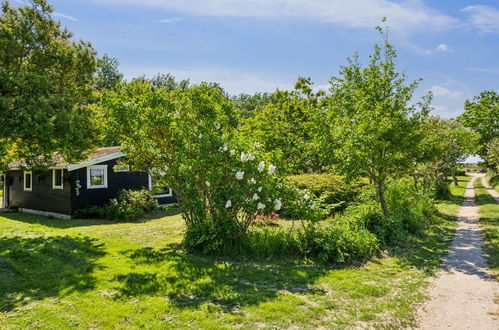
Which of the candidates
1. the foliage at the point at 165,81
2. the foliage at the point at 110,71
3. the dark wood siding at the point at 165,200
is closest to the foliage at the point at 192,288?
the dark wood siding at the point at 165,200

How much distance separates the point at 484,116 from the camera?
28.9m

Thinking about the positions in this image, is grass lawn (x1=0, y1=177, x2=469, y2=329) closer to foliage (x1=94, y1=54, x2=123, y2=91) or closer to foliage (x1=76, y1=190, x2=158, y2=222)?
foliage (x1=76, y1=190, x2=158, y2=222)

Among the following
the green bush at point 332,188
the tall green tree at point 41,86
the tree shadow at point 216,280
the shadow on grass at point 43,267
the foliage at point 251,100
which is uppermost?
the foliage at point 251,100

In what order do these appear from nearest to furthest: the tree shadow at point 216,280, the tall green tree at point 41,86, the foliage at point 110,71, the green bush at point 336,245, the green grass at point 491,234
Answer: the tree shadow at point 216,280
the green bush at point 336,245
the green grass at point 491,234
the tall green tree at point 41,86
the foliage at point 110,71

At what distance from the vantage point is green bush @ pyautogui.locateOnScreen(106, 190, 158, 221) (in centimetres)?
1476

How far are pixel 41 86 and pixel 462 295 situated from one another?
1151cm

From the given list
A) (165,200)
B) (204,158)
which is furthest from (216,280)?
(165,200)

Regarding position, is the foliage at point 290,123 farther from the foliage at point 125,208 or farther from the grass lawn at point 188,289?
the grass lawn at point 188,289

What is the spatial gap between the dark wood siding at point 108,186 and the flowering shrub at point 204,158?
7.84 m

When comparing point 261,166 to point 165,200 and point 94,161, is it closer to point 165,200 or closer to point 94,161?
point 94,161

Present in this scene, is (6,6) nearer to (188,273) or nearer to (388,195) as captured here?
(188,273)

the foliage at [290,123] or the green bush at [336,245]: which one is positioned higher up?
the foliage at [290,123]

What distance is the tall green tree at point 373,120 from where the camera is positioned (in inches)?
406

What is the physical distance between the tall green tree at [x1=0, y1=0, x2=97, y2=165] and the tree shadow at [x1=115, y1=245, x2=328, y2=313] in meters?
4.43
